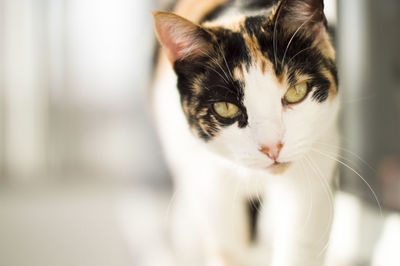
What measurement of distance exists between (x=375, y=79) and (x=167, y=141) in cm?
35

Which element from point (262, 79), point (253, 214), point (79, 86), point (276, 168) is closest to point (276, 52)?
point (262, 79)

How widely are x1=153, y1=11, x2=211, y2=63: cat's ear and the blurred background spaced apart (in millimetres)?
99

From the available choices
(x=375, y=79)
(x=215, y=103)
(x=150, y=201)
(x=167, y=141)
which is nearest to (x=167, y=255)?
(x=150, y=201)

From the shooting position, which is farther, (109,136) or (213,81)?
(109,136)

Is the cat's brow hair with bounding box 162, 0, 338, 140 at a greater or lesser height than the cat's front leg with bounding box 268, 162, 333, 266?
greater

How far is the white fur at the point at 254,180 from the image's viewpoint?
1.58 ft

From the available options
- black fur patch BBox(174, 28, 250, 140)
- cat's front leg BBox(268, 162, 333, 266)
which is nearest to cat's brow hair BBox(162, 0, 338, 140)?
black fur patch BBox(174, 28, 250, 140)

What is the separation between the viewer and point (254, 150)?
1.58 feet

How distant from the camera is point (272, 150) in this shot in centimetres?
47

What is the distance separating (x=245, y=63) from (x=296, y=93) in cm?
8

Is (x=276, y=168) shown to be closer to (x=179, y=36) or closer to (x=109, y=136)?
(x=179, y=36)

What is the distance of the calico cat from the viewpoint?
0.48m

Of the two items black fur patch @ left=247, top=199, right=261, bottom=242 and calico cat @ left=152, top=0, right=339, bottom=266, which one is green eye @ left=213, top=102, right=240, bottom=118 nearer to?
calico cat @ left=152, top=0, right=339, bottom=266

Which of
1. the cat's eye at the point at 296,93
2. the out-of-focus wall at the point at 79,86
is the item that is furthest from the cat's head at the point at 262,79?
the out-of-focus wall at the point at 79,86
